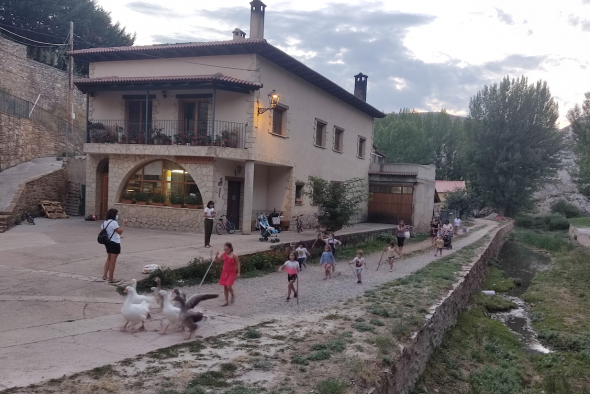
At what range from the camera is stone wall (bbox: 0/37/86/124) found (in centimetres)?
2686

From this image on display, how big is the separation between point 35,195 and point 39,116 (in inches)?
292

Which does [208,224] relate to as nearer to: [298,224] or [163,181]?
[163,181]

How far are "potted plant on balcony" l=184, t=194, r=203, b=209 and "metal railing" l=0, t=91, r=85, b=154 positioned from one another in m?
10.0

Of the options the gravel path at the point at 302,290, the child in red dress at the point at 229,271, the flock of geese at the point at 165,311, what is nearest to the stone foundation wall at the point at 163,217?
the gravel path at the point at 302,290

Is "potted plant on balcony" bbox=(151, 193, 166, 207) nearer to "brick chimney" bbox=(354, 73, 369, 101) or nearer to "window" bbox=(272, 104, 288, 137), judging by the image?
"window" bbox=(272, 104, 288, 137)

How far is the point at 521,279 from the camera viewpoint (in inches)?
796

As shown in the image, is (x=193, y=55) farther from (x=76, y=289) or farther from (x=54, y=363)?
(x=54, y=363)

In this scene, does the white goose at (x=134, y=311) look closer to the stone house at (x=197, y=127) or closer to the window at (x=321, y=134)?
the stone house at (x=197, y=127)

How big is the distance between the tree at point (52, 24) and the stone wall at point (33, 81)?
9.03 ft

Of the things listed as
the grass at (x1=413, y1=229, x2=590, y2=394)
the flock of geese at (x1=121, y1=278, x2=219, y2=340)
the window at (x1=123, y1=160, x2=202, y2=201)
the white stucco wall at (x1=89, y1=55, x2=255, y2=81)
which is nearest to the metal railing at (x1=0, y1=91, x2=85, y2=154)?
the white stucco wall at (x1=89, y1=55, x2=255, y2=81)

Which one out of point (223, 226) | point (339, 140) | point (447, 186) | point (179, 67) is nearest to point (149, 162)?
point (179, 67)

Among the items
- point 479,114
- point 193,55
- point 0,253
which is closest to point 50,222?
point 0,253

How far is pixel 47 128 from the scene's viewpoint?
24.7 metres

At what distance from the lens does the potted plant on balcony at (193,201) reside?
18069mm
